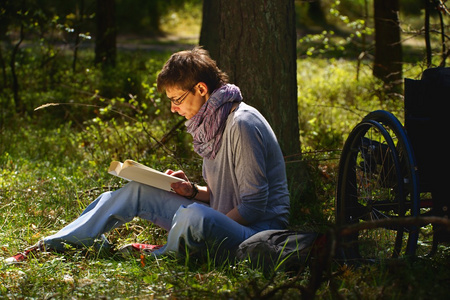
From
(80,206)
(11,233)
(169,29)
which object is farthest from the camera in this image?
(169,29)

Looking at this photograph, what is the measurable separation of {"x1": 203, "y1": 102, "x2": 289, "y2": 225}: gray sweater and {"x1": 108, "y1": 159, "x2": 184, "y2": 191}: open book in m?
0.24

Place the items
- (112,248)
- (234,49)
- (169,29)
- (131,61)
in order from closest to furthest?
(112,248) < (234,49) < (131,61) < (169,29)

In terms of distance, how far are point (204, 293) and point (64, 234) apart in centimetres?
116

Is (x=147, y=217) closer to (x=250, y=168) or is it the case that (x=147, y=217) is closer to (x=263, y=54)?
(x=250, y=168)

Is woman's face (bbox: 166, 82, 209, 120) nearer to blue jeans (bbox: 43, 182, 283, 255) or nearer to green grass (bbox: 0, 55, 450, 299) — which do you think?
blue jeans (bbox: 43, 182, 283, 255)

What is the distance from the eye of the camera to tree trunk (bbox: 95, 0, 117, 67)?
10195 millimetres

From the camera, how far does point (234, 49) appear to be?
4.88 meters

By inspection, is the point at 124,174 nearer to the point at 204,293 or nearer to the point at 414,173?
the point at 204,293

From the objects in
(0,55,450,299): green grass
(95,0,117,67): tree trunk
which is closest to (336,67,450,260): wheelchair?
(0,55,450,299): green grass

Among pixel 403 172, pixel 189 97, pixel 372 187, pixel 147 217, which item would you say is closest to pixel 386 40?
pixel 372 187

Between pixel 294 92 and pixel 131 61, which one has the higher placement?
pixel 131 61

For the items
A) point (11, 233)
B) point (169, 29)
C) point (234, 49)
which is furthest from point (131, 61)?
point (169, 29)

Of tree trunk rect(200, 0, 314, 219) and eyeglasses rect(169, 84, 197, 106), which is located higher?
tree trunk rect(200, 0, 314, 219)

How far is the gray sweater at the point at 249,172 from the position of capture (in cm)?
332
